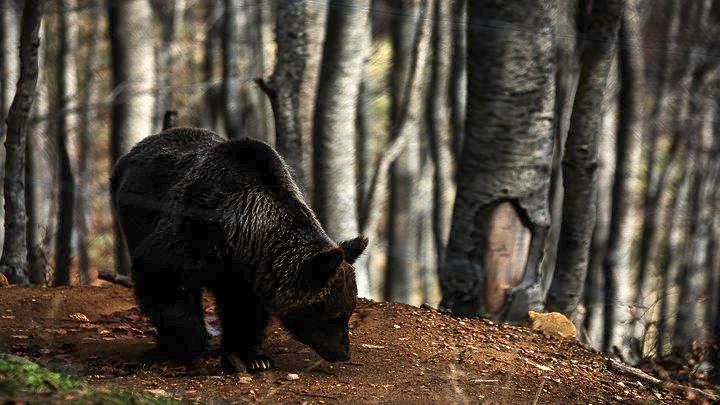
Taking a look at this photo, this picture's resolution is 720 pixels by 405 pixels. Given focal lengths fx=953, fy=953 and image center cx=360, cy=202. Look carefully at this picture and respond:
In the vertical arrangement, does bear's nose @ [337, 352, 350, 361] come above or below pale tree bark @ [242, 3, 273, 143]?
below

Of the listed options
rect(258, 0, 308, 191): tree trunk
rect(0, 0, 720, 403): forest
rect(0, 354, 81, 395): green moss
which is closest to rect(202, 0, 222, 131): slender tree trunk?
rect(0, 0, 720, 403): forest

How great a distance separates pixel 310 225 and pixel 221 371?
3.72ft

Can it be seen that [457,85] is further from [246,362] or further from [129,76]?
[246,362]

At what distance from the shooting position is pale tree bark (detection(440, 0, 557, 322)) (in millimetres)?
8125

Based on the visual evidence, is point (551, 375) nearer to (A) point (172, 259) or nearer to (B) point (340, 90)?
(A) point (172, 259)

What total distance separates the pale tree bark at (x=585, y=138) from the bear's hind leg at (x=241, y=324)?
3346 mm

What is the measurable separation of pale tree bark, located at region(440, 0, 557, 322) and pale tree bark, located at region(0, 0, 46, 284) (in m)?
3.81

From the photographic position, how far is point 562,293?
879 centimetres

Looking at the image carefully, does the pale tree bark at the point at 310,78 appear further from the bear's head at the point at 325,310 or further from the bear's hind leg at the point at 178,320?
the bear's head at the point at 325,310

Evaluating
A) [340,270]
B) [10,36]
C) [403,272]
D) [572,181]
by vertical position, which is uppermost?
[10,36]

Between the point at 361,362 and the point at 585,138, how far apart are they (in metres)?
3.25

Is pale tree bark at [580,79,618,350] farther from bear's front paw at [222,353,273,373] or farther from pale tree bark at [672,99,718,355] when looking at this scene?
bear's front paw at [222,353,273,373]

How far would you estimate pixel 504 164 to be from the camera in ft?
26.9

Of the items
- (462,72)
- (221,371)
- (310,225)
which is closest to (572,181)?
(310,225)
